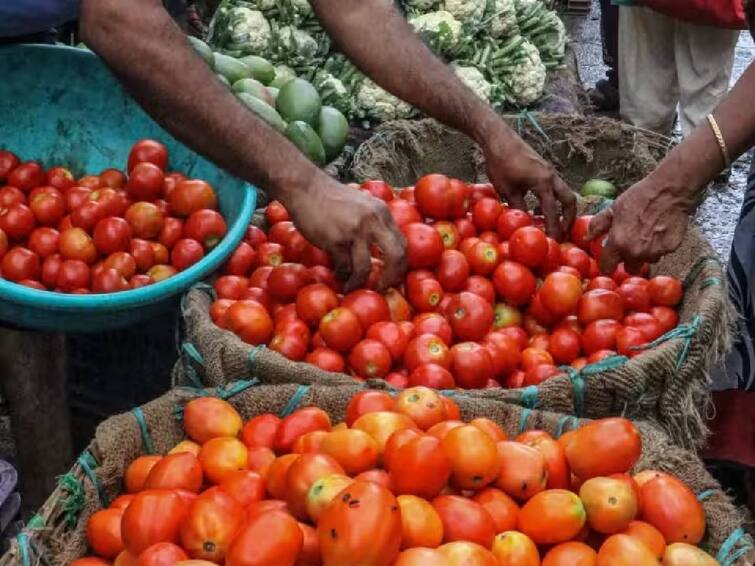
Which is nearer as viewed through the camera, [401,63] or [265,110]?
[401,63]

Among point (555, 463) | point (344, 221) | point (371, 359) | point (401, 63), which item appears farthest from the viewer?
point (401, 63)

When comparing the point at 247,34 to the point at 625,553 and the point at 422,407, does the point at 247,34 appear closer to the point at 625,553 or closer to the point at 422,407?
the point at 422,407

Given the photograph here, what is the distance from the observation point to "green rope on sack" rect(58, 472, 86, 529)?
6.18 feet

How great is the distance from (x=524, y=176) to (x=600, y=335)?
0.55m

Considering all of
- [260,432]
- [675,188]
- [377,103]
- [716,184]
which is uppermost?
[675,188]

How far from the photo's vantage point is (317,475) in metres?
1.65

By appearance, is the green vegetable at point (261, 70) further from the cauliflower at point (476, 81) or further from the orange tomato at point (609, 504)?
the orange tomato at point (609, 504)

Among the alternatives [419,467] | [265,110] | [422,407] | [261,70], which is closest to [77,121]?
[265,110]

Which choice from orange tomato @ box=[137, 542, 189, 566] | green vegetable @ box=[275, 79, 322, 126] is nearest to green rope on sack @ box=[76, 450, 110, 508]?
orange tomato @ box=[137, 542, 189, 566]

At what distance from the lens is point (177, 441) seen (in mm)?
2139

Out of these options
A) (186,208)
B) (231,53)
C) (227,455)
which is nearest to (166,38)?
(186,208)

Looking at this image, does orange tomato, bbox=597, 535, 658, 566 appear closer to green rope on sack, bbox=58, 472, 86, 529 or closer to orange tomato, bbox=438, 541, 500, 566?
orange tomato, bbox=438, 541, 500, 566

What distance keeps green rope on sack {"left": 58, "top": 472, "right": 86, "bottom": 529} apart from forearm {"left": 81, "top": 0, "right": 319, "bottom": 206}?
80 cm

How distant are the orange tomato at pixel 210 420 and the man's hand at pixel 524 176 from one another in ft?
3.87
